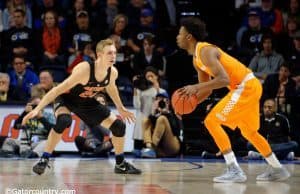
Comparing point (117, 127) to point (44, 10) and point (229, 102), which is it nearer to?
point (229, 102)

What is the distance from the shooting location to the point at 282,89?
39.3 ft

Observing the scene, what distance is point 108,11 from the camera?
14039mm

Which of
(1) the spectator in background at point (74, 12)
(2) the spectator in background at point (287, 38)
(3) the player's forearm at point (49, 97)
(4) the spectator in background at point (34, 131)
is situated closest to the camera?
(3) the player's forearm at point (49, 97)

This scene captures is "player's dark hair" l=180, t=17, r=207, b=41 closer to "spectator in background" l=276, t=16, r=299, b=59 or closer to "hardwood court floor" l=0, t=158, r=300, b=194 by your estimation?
"hardwood court floor" l=0, t=158, r=300, b=194

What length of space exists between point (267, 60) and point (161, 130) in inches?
114

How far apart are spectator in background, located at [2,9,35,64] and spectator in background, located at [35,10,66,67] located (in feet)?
0.60

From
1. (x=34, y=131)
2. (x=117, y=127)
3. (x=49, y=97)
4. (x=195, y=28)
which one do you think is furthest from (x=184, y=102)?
(x=34, y=131)

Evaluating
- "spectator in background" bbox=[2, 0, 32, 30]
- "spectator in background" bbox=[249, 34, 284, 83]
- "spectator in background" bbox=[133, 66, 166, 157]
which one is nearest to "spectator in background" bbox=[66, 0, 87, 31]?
Answer: "spectator in background" bbox=[2, 0, 32, 30]

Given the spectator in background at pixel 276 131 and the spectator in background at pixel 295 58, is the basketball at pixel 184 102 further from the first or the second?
the spectator in background at pixel 295 58

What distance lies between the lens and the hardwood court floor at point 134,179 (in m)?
6.39

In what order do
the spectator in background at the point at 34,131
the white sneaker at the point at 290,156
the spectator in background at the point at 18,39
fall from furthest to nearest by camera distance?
the spectator in background at the point at 18,39, the white sneaker at the point at 290,156, the spectator in background at the point at 34,131

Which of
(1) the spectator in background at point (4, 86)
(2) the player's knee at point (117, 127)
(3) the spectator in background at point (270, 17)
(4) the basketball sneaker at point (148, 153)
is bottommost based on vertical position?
(4) the basketball sneaker at point (148, 153)

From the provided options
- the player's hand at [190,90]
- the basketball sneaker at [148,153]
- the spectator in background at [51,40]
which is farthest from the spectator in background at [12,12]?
the player's hand at [190,90]

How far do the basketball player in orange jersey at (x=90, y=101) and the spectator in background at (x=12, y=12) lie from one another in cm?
601
